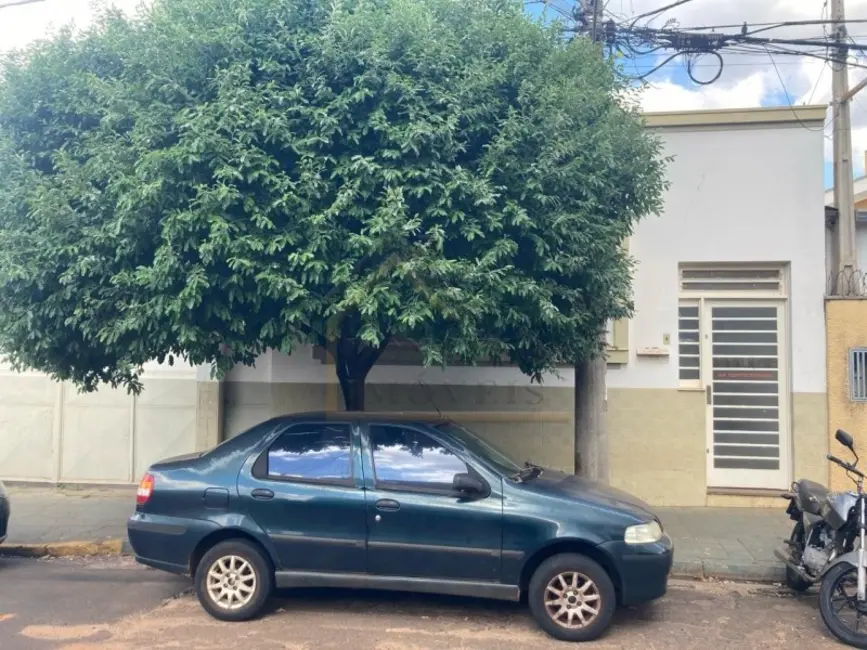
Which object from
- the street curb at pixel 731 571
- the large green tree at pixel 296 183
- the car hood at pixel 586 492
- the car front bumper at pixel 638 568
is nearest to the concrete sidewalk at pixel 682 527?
the street curb at pixel 731 571

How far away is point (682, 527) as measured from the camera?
8.30m

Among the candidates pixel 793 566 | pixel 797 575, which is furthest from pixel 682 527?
pixel 793 566

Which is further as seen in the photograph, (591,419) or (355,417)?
(591,419)

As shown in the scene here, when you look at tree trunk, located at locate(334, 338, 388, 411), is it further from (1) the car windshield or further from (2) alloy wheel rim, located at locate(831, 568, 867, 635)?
(2) alloy wheel rim, located at locate(831, 568, 867, 635)

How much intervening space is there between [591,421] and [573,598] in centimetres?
264

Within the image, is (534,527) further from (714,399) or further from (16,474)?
(16,474)

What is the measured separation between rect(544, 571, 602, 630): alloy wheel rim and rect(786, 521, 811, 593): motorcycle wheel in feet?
6.92

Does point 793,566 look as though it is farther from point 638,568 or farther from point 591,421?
point 591,421

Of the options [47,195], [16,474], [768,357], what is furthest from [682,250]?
[16,474]

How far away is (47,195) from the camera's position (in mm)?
5926

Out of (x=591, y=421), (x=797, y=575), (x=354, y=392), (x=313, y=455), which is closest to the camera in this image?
(x=313, y=455)

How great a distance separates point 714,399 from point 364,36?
6.46m

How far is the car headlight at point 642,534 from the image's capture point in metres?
5.20

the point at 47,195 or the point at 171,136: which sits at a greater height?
the point at 171,136
